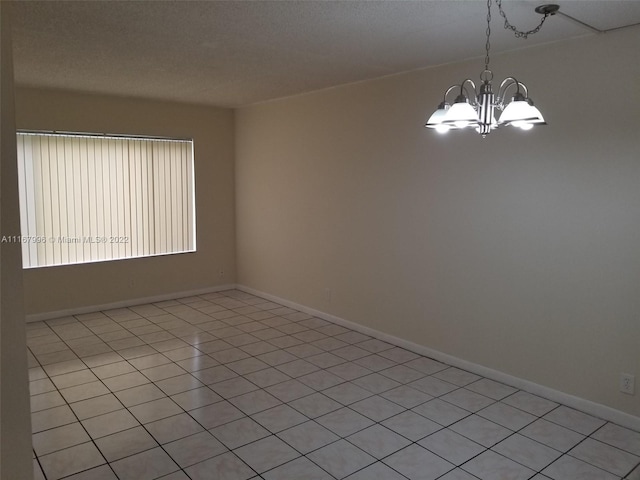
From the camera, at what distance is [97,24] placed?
118 inches

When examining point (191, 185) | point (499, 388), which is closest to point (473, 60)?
point (499, 388)

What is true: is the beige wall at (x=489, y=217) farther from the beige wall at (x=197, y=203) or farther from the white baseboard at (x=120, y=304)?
the white baseboard at (x=120, y=304)

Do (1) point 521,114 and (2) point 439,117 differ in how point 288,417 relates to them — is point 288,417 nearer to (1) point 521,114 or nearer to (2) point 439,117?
(2) point 439,117

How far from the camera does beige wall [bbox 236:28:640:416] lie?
3.13m

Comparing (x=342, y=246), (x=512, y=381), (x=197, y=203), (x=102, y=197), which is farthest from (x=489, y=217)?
(x=102, y=197)

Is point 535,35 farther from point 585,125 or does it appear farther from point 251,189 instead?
point 251,189

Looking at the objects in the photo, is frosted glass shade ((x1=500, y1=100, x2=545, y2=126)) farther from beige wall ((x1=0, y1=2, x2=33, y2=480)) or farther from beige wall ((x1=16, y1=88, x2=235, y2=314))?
beige wall ((x1=16, y1=88, x2=235, y2=314))

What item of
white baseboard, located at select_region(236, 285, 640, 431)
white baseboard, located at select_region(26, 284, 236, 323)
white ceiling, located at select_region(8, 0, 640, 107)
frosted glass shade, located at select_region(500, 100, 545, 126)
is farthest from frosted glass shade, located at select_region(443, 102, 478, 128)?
white baseboard, located at select_region(26, 284, 236, 323)

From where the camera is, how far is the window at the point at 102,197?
5273mm

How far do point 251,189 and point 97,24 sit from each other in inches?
141

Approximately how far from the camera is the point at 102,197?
5719 mm

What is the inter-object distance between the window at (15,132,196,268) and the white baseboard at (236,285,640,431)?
2.43m

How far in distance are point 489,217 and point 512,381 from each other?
A: 1269 mm

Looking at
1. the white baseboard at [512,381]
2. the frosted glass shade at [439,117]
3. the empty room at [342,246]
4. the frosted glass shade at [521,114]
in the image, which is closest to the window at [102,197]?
the empty room at [342,246]
